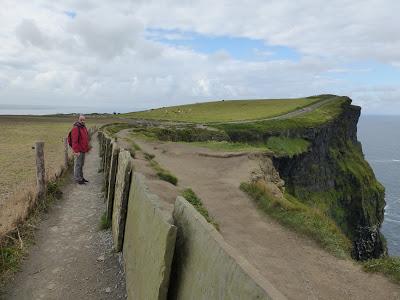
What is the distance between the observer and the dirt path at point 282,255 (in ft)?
28.6

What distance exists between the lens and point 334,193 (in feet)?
213

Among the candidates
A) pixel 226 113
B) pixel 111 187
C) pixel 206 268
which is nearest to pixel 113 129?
pixel 111 187

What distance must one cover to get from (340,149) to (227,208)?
6681 cm

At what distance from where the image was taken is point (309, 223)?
42.8 ft

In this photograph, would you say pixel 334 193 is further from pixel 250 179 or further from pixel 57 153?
pixel 250 179

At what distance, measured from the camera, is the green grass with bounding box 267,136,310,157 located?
51000mm

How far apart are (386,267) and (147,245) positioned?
575 centimetres

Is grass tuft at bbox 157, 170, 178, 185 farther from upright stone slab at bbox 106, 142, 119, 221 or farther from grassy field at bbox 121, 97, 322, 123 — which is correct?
grassy field at bbox 121, 97, 322, 123

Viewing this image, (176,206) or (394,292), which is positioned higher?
(176,206)

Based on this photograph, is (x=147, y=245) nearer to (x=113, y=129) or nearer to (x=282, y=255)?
(x=282, y=255)

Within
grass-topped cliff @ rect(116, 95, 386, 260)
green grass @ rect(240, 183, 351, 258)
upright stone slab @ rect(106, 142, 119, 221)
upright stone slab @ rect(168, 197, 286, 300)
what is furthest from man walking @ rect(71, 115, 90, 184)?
grass-topped cliff @ rect(116, 95, 386, 260)

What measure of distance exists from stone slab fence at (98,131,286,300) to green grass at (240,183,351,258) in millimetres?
5450

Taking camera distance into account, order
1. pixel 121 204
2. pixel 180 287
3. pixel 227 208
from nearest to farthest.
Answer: pixel 180 287, pixel 121 204, pixel 227 208

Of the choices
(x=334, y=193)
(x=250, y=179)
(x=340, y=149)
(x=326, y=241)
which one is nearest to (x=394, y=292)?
(x=326, y=241)
